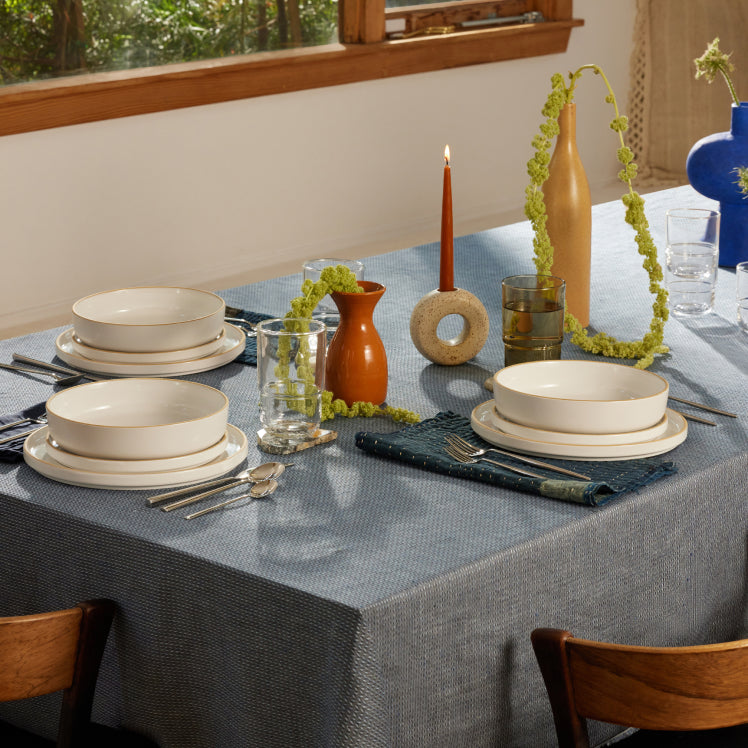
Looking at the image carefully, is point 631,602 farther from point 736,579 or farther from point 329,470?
point 329,470

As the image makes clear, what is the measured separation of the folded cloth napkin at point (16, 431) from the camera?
3.95 feet

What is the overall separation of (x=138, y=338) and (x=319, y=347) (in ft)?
1.11

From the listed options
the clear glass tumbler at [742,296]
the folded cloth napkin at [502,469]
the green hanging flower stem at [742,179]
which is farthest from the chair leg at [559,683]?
the green hanging flower stem at [742,179]

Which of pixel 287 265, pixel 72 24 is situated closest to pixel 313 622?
pixel 72 24

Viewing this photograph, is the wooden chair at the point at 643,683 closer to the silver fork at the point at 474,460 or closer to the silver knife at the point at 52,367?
the silver fork at the point at 474,460

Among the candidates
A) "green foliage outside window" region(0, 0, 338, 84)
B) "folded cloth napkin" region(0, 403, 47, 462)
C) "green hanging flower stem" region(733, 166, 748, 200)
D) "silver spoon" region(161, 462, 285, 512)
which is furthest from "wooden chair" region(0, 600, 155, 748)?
"green foliage outside window" region(0, 0, 338, 84)

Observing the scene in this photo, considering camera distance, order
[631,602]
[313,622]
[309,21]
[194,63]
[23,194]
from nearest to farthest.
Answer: [313,622] < [631,602] < [23,194] < [194,63] < [309,21]

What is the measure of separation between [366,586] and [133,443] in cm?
34

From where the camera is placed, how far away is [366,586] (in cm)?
90

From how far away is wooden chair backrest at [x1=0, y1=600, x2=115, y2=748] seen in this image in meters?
0.96

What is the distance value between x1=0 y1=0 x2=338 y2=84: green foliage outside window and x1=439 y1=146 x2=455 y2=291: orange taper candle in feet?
9.94

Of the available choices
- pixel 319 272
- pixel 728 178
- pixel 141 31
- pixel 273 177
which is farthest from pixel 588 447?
pixel 273 177

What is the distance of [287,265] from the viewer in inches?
194

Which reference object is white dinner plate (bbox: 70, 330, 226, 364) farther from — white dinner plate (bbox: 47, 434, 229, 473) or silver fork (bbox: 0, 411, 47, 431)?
white dinner plate (bbox: 47, 434, 229, 473)
